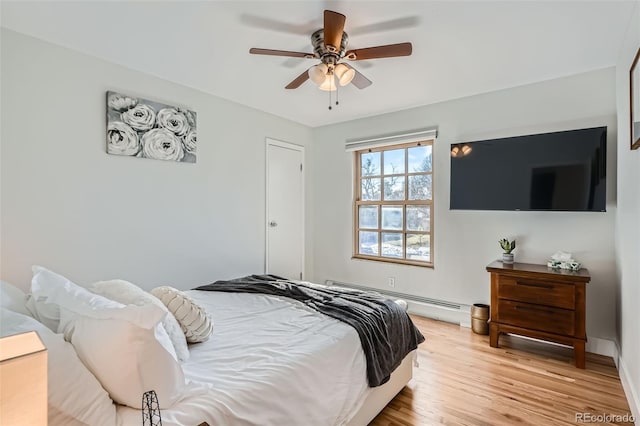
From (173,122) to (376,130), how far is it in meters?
2.42

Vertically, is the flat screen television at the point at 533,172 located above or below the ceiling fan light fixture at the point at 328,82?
Result: below

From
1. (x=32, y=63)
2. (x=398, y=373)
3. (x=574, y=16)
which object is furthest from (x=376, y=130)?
(x=32, y=63)

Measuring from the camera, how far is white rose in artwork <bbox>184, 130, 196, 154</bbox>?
10.9 feet

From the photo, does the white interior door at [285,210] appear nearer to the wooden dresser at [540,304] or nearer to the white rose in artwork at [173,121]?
the white rose in artwork at [173,121]

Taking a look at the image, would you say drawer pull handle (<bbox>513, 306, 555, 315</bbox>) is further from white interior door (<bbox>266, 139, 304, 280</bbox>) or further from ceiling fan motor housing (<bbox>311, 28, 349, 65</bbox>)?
white interior door (<bbox>266, 139, 304, 280</bbox>)

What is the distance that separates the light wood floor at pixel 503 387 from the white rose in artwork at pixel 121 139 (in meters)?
2.84

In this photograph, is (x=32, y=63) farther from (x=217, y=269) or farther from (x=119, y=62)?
(x=217, y=269)

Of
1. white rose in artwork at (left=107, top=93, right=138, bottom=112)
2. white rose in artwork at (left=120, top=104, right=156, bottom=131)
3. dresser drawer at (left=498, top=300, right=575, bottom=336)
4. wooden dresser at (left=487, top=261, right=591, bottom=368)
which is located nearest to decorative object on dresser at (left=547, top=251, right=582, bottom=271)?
wooden dresser at (left=487, top=261, right=591, bottom=368)

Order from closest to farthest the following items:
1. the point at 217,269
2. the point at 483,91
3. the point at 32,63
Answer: the point at 32,63
the point at 483,91
the point at 217,269

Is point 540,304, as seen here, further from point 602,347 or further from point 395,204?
point 395,204

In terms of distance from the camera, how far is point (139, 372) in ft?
3.32

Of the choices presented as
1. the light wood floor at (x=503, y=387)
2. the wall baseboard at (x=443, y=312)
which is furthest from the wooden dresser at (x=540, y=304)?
the wall baseboard at (x=443, y=312)

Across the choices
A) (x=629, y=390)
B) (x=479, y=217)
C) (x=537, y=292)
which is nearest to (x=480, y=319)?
(x=537, y=292)

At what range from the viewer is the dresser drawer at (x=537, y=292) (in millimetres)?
2652
